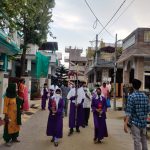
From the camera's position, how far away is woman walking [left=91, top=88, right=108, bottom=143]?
1305cm

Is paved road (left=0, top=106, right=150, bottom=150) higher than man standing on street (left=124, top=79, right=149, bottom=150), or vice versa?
man standing on street (left=124, top=79, right=149, bottom=150)

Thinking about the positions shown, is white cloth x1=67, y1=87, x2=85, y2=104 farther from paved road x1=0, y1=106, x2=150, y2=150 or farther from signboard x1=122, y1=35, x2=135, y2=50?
signboard x1=122, y1=35, x2=135, y2=50

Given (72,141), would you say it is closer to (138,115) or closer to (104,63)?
(138,115)

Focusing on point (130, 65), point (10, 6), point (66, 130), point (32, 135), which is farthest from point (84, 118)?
point (130, 65)

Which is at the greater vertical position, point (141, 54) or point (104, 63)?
point (104, 63)

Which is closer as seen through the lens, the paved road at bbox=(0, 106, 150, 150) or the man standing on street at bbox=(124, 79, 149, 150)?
the man standing on street at bbox=(124, 79, 149, 150)

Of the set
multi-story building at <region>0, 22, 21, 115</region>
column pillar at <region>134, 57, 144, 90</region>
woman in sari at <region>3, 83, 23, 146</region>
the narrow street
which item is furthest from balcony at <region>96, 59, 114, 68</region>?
woman in sari at <region>3, 83, 23, 146</region>

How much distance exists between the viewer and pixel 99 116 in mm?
13227

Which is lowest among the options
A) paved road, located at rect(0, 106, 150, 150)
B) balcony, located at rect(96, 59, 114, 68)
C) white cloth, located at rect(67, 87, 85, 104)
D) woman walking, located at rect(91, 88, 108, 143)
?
paved road, located at rect(0, 106, 150, 150)

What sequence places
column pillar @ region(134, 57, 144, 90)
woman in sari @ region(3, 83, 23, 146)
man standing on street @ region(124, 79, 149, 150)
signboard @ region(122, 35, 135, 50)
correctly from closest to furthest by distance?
man standing on street @ region(124, 79, 149, 150) → woman in sari @ region(3, 83, 23, 146) → column pillar @ region(134, 57, 144, 90) → signboard @ region(122, 35, 135, 50)

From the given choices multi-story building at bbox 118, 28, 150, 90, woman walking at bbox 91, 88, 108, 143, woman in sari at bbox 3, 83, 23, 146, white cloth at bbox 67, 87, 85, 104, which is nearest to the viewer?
woman in sari at bbox 3, 83, 23, 146

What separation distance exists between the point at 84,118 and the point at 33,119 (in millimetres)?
3712

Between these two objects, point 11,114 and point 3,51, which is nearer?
point 11,114

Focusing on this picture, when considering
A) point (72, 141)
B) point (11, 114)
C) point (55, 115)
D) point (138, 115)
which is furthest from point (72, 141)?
point (138, 115)
